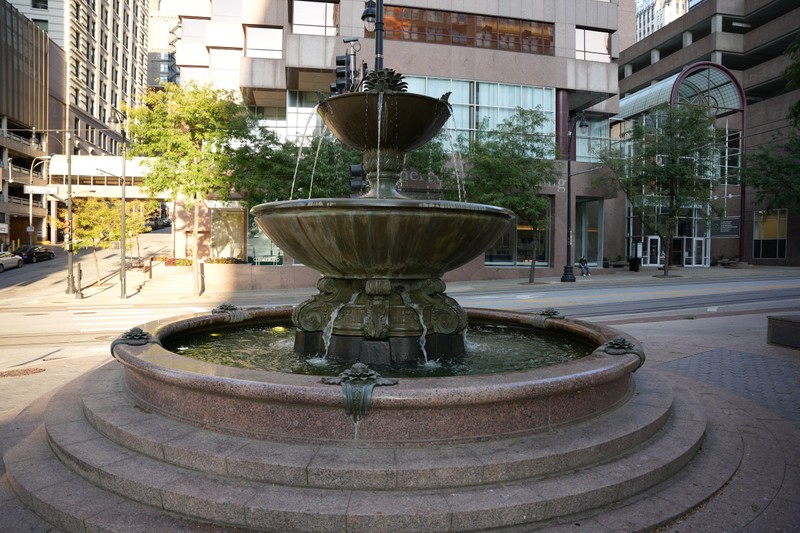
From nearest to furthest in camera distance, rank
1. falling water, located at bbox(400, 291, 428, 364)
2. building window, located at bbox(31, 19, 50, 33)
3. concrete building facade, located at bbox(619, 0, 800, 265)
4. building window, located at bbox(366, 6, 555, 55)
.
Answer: falling water, located at bbox(400, 291, 428, 364) → building window, located at bbox(366, 6, 555, 55) → concrete building facade, located at bbox(619, 0, 800, 265) → building window, located at bbox(31, 19, 50, 33)

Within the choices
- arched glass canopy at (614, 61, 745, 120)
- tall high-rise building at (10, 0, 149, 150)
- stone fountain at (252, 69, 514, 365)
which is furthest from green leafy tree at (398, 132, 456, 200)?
tall high-rise building at (10, 0, 149, 150)

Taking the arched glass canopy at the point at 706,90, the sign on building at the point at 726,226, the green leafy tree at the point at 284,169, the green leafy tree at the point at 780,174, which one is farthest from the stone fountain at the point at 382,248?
the arched glass canopy at the point at 706,90

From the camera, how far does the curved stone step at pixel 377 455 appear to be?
13.2 feet

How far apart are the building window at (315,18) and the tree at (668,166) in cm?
2037

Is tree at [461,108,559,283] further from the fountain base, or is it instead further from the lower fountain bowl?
the lower fountain bowl

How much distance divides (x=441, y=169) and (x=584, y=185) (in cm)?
1399

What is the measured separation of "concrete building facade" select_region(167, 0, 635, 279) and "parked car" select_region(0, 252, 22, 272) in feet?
50.4

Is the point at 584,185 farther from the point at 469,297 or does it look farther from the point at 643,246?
the point at 469,297

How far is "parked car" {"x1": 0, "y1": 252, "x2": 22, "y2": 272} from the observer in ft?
134

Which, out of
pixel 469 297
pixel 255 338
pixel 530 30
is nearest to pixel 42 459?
pixel 255 338

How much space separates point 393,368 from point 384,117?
10.8 ft

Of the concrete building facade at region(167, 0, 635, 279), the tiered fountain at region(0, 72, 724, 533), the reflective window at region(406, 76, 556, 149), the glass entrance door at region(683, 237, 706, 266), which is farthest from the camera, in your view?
the glass entrance door at region(683, 237, 706, 266)

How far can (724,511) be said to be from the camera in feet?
13.5

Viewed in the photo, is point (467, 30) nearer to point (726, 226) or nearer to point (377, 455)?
point (726, 226)
